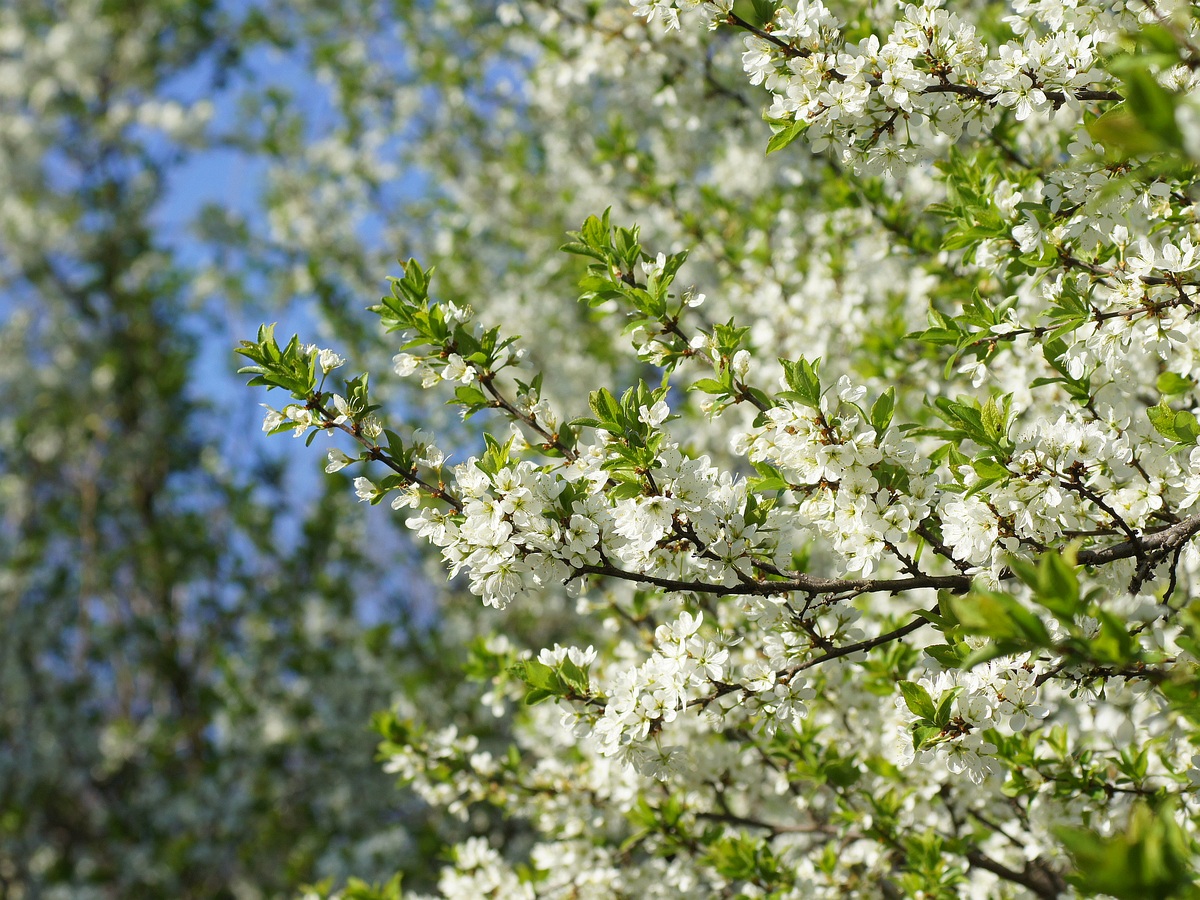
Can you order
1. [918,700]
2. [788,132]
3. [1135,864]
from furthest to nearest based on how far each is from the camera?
[788,132] → [918,700] → [1135,864]

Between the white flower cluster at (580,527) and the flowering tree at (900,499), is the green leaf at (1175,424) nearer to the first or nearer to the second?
the flowering tree at (900,499)

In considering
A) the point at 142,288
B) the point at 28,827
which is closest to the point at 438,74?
the point at 142,288

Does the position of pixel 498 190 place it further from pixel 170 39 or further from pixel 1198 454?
pixel 1198 454

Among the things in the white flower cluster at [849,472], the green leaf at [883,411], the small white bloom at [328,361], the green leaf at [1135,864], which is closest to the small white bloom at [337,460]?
the small white bloom at [328,361]

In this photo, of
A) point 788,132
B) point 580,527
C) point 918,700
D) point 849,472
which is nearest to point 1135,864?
point 918,700

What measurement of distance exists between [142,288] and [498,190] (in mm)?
4507

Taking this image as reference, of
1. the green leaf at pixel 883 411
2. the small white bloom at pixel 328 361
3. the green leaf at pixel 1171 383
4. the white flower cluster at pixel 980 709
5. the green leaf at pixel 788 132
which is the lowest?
Result: the white flower cluster at pixel 980 709

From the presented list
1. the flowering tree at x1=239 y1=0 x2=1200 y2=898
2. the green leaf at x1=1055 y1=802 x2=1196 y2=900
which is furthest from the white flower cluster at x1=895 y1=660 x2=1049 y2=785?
the green leaf at x1=1055 y1=802 x2=1196 y2=900

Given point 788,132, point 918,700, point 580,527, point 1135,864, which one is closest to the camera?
point 1135,864

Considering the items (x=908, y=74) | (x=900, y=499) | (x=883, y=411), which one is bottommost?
(x=900, y=499)

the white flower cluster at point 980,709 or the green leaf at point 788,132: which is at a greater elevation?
the green leaf at point 788,132

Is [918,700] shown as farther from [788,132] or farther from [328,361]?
[328,361]

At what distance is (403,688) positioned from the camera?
23.8 feet

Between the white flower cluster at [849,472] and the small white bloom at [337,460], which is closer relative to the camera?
the white flower cluster at [849,472]
